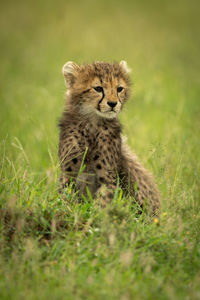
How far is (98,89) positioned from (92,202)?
105 centimetres

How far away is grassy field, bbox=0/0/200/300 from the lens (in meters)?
2.86

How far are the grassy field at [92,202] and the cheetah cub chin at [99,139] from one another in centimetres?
20

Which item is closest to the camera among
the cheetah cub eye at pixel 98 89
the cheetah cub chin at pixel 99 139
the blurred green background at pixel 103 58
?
the cheetah cub chin at pixel 99 139

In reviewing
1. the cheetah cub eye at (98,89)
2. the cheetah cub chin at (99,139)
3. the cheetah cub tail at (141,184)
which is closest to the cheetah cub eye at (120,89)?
the cheetah cub chin at (99,139)

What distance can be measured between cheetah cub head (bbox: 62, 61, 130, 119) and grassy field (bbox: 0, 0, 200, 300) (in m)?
0.38

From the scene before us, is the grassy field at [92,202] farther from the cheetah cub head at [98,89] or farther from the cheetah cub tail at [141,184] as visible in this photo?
the cheetah cub head at [98,89]

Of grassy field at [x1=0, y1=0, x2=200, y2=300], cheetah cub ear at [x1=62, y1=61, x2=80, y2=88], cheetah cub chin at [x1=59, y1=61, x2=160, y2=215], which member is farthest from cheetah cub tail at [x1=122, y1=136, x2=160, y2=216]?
cheetah cub ear at [x1=62, y1=61, x2=80, y2=88]

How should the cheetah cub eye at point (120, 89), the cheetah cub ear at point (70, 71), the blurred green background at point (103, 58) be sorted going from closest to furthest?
the cheetah cub eye at point (120, 89) < the cheetah cub ear at point (70, 71) < the blurred green background at point (103, 58)

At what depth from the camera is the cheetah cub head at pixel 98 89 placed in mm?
4102

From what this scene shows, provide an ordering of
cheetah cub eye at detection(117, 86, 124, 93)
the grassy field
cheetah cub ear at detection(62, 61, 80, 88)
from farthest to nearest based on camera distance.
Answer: cheetah cub ear at detection(62, 61, 80, 88)
cheetah cub eye at detection(117, 86, 124, 93)
the grassy field

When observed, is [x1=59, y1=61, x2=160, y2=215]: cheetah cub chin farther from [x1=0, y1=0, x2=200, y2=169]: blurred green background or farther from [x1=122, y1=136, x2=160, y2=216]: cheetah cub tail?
[x1=0, y1=0, x2=200, y2=169]: blurred green background

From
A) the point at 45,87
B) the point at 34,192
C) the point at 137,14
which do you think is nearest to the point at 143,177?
the point at 34,192

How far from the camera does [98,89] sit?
4.14m

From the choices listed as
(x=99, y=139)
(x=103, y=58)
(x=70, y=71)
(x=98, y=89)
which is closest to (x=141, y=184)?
(x=99, y=139)
